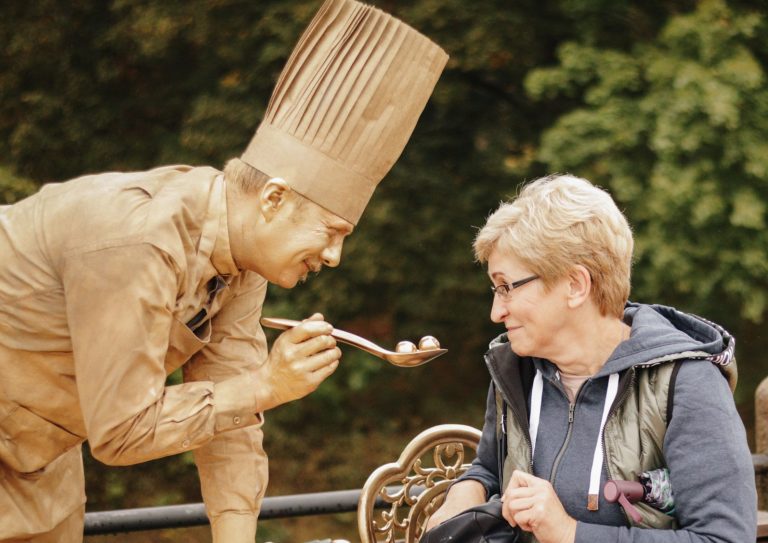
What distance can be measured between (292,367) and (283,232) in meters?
0.27

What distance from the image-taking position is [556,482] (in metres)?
2.39

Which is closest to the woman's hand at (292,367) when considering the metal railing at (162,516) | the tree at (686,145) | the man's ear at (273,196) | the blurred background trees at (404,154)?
the man's ear at (273,196)

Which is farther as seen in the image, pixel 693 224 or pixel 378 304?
pixel 378 304

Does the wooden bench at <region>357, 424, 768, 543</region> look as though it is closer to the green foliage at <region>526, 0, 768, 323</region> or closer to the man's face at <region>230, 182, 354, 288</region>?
the man's face at <region>230, 182, 354, 288</region>

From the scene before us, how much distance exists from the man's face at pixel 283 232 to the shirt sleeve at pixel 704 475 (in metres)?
0.75

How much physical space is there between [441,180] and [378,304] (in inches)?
30.8

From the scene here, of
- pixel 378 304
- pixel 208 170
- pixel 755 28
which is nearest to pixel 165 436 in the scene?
pixel 208 170

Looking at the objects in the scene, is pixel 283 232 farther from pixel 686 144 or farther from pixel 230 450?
pixel 686 144

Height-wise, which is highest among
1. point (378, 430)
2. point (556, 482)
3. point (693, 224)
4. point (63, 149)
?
point (556, 482)

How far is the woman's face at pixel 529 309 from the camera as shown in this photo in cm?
243

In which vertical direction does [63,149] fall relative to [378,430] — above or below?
above

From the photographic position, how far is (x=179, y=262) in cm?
221

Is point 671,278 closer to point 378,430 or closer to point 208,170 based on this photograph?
point 378,430

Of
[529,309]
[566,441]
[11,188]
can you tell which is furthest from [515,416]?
[11,188]
